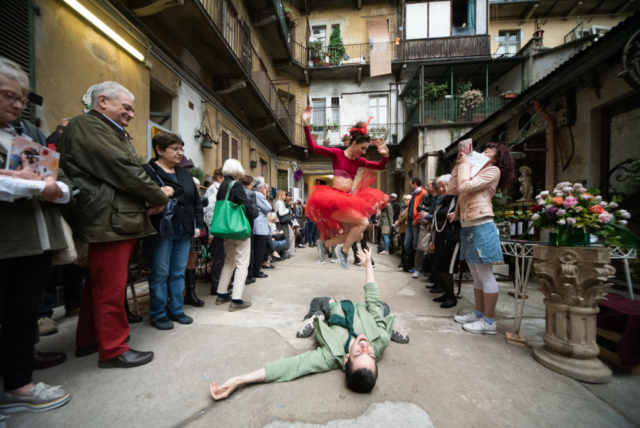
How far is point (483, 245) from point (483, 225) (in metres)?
0.22

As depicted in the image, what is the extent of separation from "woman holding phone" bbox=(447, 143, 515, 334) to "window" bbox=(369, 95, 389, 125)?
15983mm

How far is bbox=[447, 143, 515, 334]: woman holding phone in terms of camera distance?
9.25 ft

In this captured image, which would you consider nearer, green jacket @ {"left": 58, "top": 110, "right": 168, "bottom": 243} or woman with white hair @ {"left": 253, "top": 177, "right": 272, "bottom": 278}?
green jacket @ {"left": 58, "top": 110, "right": 168, "bottom": 243}

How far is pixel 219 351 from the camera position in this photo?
2355mm

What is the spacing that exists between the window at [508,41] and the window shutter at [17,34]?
69.3 feet

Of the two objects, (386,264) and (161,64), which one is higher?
(161,64)

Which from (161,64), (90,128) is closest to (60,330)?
(90,128)

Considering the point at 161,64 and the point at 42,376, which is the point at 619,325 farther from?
the point at 161,64

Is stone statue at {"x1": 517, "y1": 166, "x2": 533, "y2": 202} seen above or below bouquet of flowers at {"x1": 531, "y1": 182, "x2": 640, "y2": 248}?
above

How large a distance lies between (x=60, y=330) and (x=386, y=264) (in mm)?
6165

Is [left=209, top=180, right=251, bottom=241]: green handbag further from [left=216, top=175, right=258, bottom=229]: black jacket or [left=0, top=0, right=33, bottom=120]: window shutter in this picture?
[left=0, top=0, right=33, bottom=120]: window shutter

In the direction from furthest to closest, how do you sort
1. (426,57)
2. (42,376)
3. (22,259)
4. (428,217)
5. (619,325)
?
1. (426,57)
2. (428,217)
3. (619,325)
4. (42,376)
5. (22,259)

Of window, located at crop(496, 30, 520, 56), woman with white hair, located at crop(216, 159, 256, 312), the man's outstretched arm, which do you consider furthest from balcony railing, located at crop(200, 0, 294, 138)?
window, located at crop(496, 30, 520, 56)

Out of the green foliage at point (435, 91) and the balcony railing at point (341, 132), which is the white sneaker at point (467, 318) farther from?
the balcony railing at point (341, 132)
